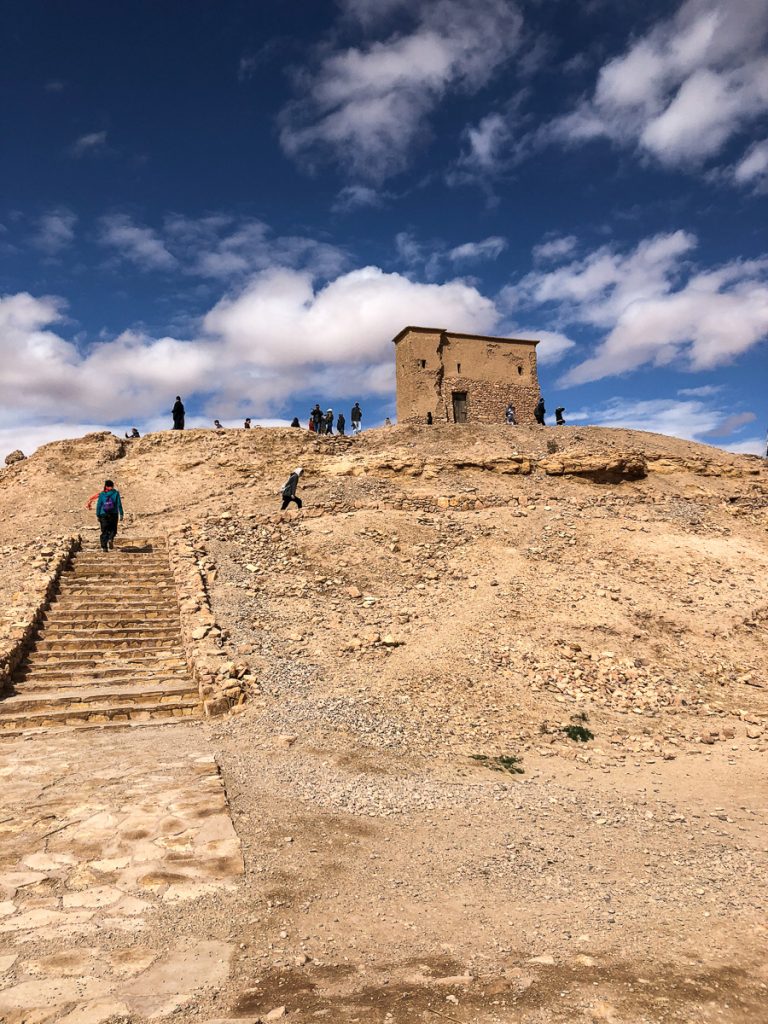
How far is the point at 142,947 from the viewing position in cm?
359

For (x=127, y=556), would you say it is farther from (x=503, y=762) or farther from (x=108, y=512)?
(x=503, y=762)

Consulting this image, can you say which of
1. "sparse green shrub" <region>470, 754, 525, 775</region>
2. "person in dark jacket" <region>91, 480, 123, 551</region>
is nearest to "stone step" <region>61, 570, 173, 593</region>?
"person in dark jacket" <region>91, 480, 123, 551</region>

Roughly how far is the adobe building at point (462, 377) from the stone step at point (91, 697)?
23896mm

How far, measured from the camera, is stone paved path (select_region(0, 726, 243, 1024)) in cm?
318

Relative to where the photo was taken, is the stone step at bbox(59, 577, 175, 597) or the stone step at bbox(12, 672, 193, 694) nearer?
the stone step at bbox(12, 672, 193, 694)

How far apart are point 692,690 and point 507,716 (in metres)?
3.65

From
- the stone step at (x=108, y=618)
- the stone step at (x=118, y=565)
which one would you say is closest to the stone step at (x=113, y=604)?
the stone step at (x=108, y=618)

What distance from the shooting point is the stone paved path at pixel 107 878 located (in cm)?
318

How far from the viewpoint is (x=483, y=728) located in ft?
28.6

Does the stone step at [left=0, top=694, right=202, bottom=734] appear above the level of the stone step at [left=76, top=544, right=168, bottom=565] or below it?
below

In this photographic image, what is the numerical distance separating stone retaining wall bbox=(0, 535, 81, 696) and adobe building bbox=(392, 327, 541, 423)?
793 inches

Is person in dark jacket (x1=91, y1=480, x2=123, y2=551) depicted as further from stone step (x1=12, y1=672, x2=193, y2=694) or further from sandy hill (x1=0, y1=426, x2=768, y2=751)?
stone step (x1=12, y1=672, x2=193, y2=694)

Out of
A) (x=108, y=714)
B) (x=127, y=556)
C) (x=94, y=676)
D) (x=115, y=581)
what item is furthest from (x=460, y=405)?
(x=108, y=714)

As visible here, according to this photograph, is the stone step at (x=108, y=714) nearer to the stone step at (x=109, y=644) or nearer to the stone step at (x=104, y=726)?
the stone step at (x=104, y=726)
